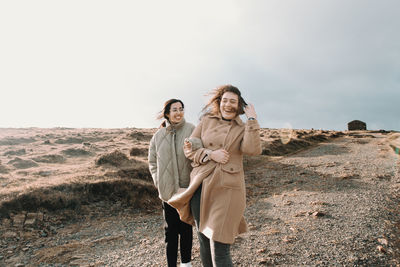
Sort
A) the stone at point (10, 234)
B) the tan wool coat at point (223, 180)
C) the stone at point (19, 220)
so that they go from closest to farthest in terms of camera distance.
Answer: the tan wool coat at point (223, 180) → the stone at point (10, 234) → the stone at point (19, 220)

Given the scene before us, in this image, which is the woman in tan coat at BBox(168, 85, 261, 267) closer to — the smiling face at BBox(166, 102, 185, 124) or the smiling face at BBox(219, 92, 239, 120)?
the smiling face at BBox(219, 92, 239, 120)

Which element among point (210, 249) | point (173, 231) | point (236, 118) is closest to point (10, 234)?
point (173, 231)

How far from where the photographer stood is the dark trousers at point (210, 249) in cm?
258

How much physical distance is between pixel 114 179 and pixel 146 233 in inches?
137

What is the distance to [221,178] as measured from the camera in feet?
8.55

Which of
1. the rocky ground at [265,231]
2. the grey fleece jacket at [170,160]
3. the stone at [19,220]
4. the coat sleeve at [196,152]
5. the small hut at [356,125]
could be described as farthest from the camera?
the small hut at [356,125]

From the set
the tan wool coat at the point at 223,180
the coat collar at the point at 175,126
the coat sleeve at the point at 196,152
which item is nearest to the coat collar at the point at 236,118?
the tan wool coat at the point at 223,180

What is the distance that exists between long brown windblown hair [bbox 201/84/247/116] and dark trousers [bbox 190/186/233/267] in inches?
36.6

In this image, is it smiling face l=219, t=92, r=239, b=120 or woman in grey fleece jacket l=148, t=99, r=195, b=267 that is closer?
smiling face l=219, t=92, r=239, b=120

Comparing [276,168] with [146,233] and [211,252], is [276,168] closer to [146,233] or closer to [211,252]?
[146,233]

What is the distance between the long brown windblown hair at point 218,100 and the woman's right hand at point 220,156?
1.82 feet

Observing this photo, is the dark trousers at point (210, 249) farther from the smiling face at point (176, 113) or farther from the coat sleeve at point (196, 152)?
the smiling face at point (176, 113)

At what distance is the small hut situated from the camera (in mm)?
54094

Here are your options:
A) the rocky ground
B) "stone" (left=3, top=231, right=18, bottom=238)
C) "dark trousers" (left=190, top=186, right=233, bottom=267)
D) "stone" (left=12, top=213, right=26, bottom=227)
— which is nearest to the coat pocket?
"dark trousers" (left=190, top=186, right=233, bottom=267)
